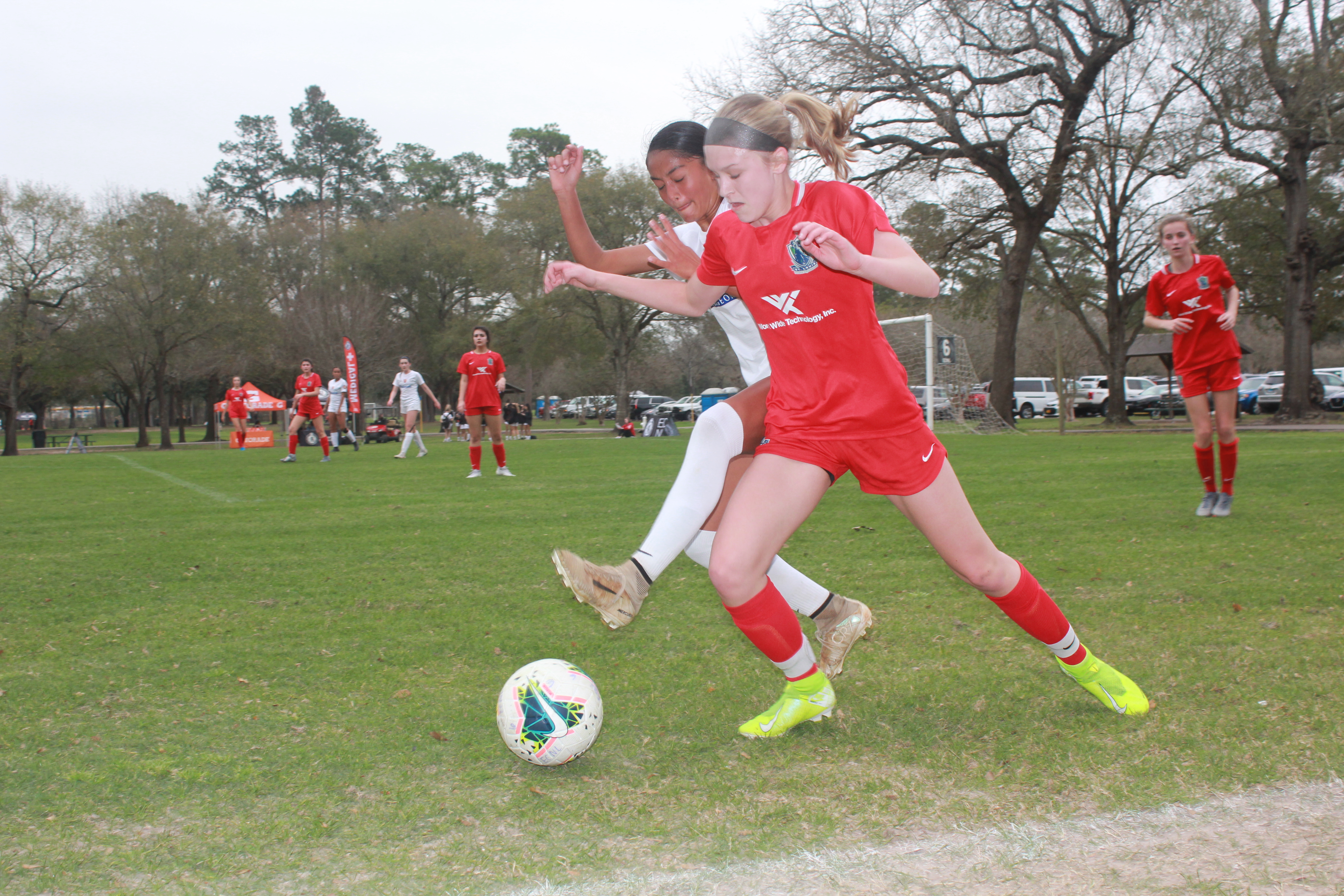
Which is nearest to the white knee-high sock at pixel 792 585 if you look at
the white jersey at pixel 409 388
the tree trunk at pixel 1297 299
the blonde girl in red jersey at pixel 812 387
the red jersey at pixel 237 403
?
the blonde girl in red jersey at pixel 812 387

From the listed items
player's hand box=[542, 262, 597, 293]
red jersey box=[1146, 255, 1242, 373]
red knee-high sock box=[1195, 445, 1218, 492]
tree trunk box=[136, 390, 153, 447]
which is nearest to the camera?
player's hand box=[542, 262, 597, 293]

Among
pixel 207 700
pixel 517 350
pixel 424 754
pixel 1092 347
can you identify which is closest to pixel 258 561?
pixel 207 700

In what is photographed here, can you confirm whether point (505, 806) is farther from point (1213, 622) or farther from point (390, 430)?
point (390, 430)

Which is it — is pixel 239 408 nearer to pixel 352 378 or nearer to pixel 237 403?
pixel 237 403

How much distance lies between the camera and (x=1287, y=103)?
23.1 m

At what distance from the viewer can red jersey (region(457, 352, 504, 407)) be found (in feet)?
50.4

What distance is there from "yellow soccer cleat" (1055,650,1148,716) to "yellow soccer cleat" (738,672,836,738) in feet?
2.64

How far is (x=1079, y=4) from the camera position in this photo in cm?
2636

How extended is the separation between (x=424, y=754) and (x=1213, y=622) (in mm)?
3505

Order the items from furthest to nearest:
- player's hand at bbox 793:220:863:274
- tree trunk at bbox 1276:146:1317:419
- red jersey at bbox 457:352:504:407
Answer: tree trunk at bbox 1276:146:1317:419, red jersey at bbox 457:352:504:407, player's hand at bbox 793:220:863:274

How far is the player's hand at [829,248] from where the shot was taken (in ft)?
8.55

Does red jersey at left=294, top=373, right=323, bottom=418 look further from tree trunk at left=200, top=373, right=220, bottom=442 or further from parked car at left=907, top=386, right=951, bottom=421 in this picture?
tree trunk at left=200, top=373, right=220, bottom=442

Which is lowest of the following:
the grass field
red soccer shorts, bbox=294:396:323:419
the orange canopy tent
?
the grass field

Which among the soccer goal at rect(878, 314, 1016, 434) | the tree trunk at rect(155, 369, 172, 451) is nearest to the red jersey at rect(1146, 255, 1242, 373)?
the soccer goal at rect(878, 314, 1016, 434)
